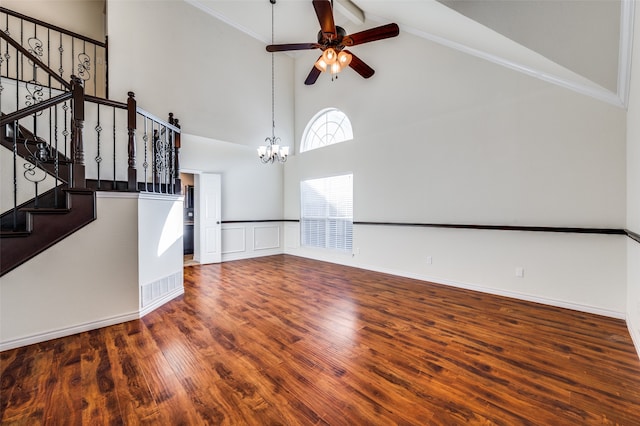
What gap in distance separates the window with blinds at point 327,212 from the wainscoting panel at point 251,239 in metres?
0.78

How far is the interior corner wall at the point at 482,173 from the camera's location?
9.53ft

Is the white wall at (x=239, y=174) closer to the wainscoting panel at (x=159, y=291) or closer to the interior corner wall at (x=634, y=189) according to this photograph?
the wainscoting panel at (x=159, y=291)

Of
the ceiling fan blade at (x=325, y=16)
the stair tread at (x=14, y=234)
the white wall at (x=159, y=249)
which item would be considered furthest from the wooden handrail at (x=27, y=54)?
the ceiling fan blade at (x=325, y=16)

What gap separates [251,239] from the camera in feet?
21.1

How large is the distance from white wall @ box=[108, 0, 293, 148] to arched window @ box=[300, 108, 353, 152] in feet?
1.81

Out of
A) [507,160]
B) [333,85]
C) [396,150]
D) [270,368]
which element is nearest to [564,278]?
[507,160]

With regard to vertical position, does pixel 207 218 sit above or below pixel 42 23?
below

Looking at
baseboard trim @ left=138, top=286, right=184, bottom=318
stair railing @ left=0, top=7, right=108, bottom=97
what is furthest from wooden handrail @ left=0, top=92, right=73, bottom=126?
stair railing @ left=0, top=7, right=108, bottom=97

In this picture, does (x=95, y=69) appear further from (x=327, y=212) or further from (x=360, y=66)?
(x=327, y=212)

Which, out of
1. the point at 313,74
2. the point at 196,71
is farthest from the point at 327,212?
the point at 196,71

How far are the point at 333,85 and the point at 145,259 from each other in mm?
4839

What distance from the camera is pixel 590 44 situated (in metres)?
2.03

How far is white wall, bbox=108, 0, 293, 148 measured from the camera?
4617 mm

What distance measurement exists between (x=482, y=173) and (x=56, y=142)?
4833 mm
